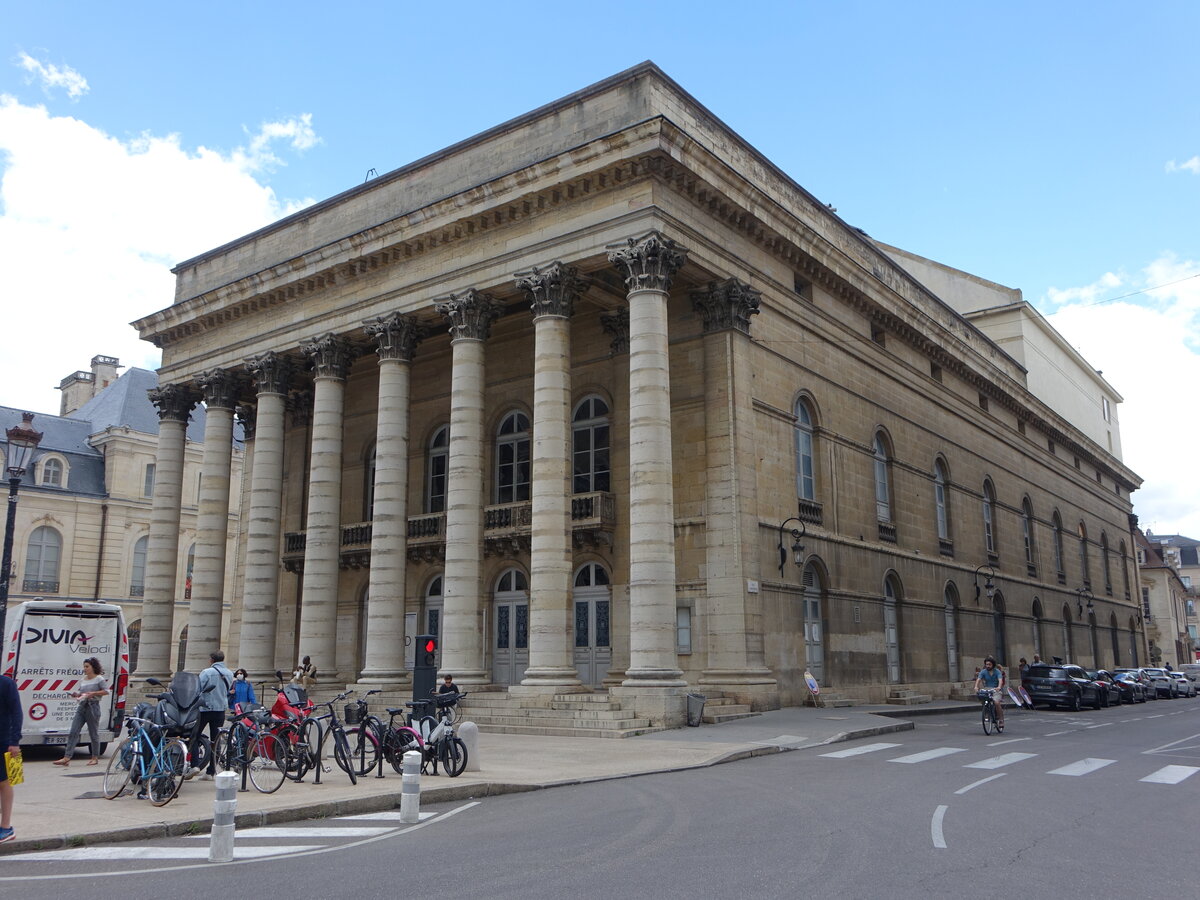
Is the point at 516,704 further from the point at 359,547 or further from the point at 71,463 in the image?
the point at 71,463

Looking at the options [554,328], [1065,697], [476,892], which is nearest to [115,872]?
[476,892]

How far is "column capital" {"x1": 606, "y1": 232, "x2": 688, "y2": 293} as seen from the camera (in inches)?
914

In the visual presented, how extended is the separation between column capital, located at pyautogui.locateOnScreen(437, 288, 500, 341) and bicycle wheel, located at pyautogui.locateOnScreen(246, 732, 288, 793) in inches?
591

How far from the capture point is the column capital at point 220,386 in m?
33.8

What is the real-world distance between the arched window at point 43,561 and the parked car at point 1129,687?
155 ft

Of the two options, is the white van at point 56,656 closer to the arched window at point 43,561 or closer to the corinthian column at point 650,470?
the corinthian column at point 650,470

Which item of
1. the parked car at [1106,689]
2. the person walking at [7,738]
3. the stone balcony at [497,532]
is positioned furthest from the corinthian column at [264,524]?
the parked car at [1106,689]

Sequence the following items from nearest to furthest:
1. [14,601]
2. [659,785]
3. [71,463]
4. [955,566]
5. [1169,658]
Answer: [659,785] → [955,566] → [14,601] → [71,463] → [1169,658]

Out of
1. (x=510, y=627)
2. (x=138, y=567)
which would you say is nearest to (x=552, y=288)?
(x=510, y=627)

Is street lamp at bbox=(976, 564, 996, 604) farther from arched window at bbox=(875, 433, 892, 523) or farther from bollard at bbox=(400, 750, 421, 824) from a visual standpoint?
bollard at bbox=(400, 750, 421, 824)

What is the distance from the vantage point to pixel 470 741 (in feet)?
47.2

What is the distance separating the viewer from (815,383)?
30016 millimetres

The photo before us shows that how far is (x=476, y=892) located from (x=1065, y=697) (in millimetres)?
30144

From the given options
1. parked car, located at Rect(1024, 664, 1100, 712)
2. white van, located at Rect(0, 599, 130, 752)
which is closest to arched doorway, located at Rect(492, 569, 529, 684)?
white van, located at Rect(0, 599, 130, 752)
